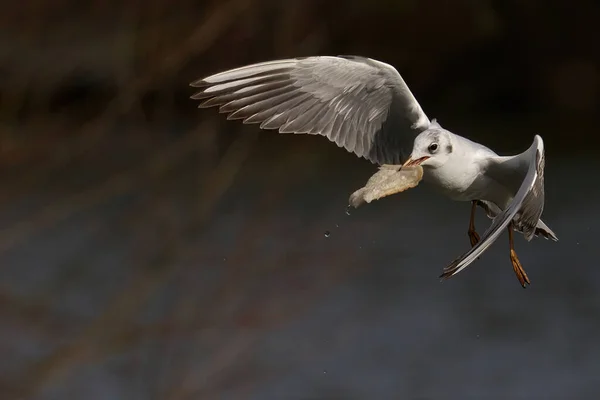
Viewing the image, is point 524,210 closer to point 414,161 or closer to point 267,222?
point 414,161

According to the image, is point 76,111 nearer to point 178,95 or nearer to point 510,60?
point 178,95

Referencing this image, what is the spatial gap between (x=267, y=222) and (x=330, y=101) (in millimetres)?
931

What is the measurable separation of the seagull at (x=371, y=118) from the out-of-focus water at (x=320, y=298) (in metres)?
0.65

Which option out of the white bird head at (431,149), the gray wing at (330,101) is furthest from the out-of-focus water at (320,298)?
the white bird head at (431,149)

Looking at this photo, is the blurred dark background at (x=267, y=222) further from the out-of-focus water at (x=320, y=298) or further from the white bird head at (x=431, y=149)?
the white bird head at (x=431, y=149)

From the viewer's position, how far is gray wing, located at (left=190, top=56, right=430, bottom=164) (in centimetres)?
307

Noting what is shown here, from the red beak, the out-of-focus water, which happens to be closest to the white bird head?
the red beak

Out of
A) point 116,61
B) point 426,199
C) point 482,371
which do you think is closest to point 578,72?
point 426,199

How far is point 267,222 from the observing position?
405cm

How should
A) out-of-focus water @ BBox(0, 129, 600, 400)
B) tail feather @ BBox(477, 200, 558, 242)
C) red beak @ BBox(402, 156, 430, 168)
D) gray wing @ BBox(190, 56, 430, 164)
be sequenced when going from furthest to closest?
out-of-focus water @ BBox(0, 129, 600, 400), tail feather @ BBox(477, 200, 558, 242), gray wing @ BBox(190, 56, 430, 164), red beak @ BBox(402, 156, 430, 168)

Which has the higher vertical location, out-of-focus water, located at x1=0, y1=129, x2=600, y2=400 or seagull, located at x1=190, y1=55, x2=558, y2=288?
seagull, located at x1=190, y1=55, x2=558, y2=288

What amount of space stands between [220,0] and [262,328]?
111 cm

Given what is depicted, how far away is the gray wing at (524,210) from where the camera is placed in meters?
2.57

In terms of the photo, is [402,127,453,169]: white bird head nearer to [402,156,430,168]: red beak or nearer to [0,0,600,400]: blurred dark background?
[402,156,430,168]: red beak
